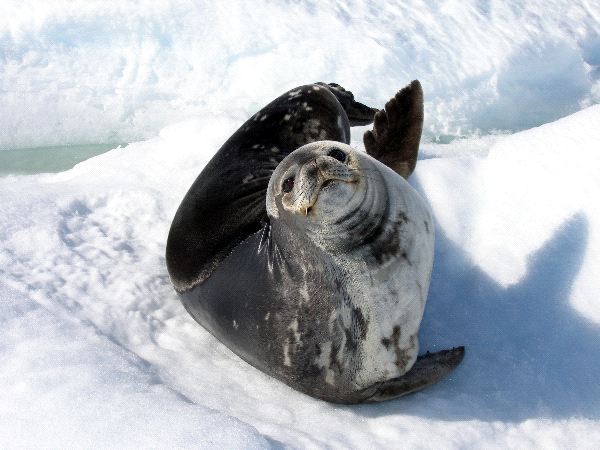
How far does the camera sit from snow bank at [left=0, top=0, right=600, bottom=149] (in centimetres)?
505

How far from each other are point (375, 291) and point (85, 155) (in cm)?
340

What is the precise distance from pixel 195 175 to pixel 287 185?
159cm

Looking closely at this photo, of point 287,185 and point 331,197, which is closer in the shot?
point 331,197

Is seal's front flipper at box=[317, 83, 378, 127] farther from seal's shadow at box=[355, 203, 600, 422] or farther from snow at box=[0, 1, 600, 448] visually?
seal's shadow at box=[355, 203, 600, 422]

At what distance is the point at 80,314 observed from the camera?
2520 mm

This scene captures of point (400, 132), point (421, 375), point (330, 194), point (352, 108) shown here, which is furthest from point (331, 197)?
point (352, 108)

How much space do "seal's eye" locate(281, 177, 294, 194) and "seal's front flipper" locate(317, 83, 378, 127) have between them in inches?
53.8

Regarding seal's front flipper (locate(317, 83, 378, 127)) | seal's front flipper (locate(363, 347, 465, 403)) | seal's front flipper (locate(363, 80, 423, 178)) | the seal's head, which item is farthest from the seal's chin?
seal's front flipper (locate(317, 83, 378, 127))

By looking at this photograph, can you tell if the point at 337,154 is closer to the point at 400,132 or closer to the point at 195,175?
the point at 400,132

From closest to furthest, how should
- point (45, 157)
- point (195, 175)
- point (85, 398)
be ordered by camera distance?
1. point (85, 398)
2. point (195, 175)
3. point (45, 157)

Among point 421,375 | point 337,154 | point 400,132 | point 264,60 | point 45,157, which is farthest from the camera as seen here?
point 264,60

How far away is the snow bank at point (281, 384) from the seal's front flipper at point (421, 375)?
0.14 feet

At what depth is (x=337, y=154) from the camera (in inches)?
85.4

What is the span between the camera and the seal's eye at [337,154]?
2.16 metres
